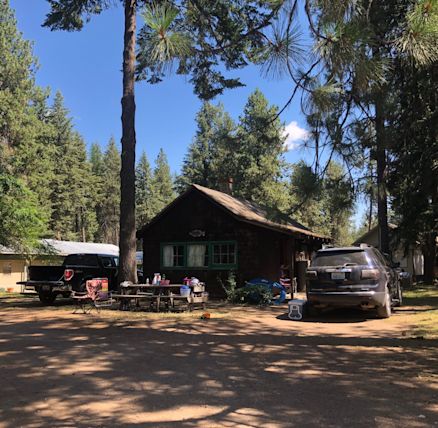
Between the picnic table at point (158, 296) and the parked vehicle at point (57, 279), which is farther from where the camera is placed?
the parked vehicle at point (57, 279)

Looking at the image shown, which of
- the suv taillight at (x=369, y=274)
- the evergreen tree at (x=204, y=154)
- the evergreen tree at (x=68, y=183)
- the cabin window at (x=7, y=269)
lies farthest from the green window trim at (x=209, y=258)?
the evergreen tree at (x=68, y=183)

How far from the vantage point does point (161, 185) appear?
7188 centimetres

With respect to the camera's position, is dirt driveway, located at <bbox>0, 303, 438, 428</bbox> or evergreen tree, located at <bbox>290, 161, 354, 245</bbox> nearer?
dirt driveway, located at <bbox>0, 303, 438, 428</bbox>

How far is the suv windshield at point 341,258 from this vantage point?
1077 cm

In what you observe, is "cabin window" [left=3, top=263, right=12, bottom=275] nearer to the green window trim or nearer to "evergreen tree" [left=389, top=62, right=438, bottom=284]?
the green window trim

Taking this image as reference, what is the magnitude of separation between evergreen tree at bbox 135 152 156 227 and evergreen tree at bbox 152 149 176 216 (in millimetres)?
583

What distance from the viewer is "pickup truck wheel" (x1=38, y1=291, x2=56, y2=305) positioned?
627 inches

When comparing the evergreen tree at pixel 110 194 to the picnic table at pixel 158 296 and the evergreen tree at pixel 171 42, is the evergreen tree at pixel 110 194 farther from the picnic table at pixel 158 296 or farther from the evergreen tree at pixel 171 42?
the picnic table at pixel 158 296

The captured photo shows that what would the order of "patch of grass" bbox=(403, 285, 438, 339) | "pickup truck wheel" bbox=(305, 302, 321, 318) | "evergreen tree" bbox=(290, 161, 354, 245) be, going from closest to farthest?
"patch of grass" bbox=(403, 285, 438, 339) < "evergreen tree" bbox=(290, 161, 354, 245) < "pickup truck wheel" bbox=(305, 302, 321, 318)

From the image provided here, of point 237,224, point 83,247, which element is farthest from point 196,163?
point 237,224

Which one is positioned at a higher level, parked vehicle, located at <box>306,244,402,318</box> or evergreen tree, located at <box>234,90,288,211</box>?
evergreen tree, located at <box>234,90,288,211</box>

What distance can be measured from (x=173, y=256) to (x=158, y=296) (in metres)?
6.69

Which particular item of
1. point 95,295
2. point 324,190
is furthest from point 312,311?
point 95,295

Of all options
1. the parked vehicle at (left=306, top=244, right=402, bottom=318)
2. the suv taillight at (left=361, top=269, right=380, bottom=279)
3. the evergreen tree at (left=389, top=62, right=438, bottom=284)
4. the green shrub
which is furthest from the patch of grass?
the green shrub
